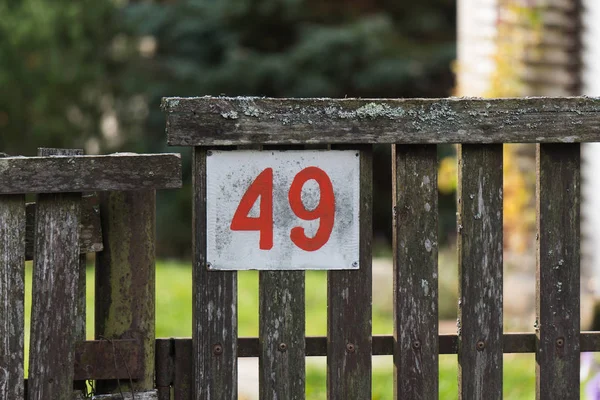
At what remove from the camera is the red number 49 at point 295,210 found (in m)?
2.59

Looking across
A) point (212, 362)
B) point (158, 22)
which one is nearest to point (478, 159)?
point (212, 362)

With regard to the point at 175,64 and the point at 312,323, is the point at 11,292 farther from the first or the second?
the point at 175,64

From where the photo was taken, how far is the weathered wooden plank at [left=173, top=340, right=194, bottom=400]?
8.71 feet

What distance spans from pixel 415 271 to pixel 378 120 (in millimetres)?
484

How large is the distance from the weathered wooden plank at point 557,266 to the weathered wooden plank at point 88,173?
1.16 meters

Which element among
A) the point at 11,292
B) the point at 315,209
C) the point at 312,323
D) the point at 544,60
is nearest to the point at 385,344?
the point at 315,209

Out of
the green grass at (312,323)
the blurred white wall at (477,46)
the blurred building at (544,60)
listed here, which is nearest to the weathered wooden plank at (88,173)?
the green grass at (312,323)

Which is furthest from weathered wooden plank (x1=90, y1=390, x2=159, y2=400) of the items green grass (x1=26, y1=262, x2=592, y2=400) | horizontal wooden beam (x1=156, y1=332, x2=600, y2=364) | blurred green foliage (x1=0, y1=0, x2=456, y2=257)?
blurred green foliage (x1=0, y1=0, x2=456, y2=257)

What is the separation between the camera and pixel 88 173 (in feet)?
8.11

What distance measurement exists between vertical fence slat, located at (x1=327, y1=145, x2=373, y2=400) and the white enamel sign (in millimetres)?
29

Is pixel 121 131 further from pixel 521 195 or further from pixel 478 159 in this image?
pixel 478 159

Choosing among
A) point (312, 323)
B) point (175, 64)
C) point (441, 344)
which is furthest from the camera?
point (175, 64)

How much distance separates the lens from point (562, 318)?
269cm

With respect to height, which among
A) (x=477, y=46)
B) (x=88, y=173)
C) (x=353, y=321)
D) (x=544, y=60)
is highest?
(x=477, y=46)
